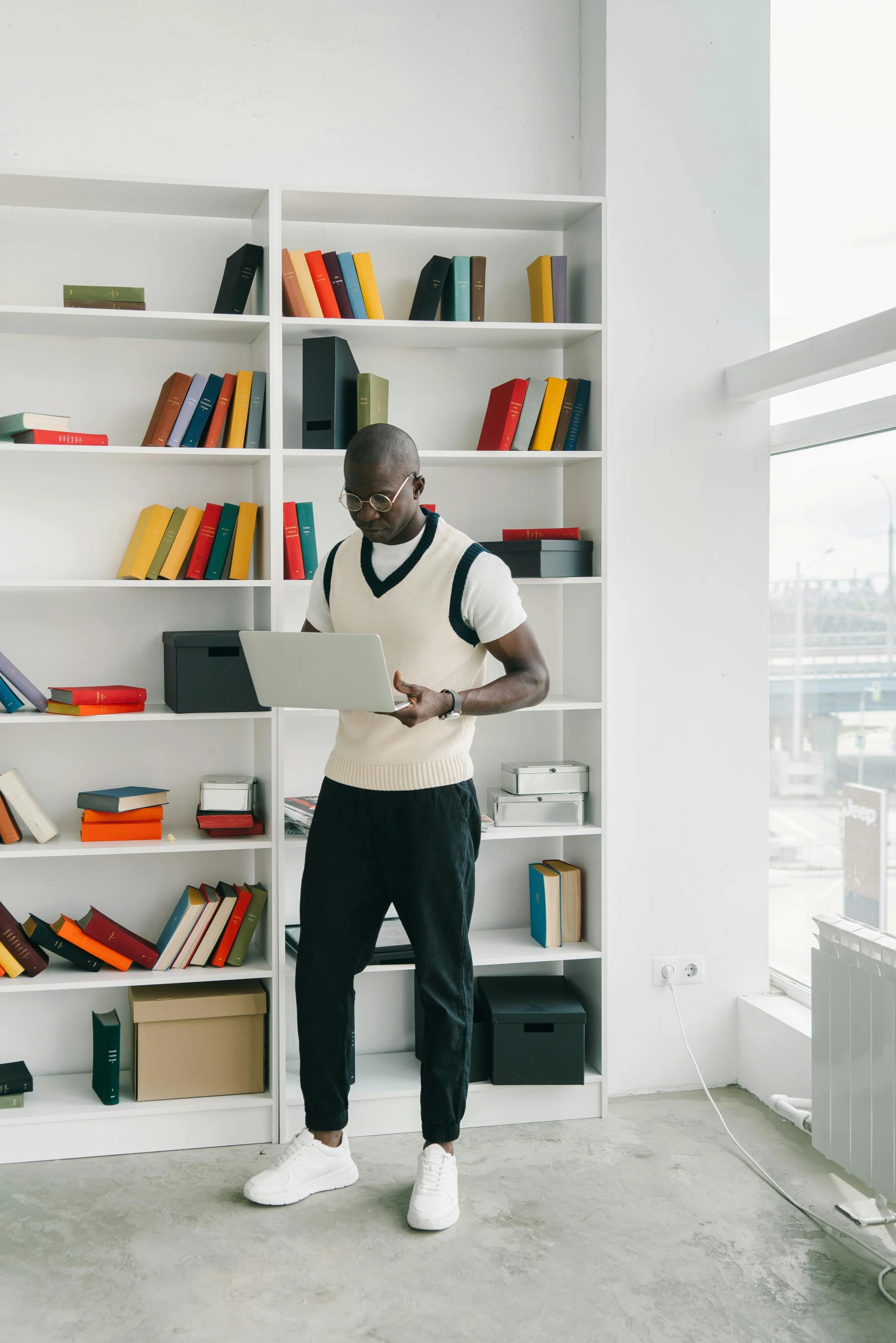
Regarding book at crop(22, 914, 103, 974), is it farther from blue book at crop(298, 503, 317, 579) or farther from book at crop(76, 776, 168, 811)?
blue book at crop(298, 503, 317, 579)

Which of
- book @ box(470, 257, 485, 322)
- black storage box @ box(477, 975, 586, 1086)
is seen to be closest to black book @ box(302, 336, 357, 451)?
book @ box(470, 257, 485, 322)

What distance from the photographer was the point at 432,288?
3061 mm

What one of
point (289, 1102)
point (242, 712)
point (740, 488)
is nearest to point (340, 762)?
point (242, 712)

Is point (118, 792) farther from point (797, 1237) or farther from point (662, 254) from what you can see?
point (662, 254)

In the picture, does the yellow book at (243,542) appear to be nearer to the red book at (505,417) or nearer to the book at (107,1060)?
the red book at (505,417)

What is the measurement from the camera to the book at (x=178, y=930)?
2949 millimetres

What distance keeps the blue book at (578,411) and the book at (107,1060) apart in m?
1.99

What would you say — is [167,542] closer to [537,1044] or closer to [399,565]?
[399,565]

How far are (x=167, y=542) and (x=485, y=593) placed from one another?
0.97 meters

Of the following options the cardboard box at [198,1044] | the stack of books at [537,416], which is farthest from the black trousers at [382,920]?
the stack of books at [537,416]

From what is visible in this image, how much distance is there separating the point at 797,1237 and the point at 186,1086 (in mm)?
1546

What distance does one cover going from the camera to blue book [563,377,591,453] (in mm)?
3139

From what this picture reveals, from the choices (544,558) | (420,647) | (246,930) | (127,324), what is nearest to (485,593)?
(420,647)

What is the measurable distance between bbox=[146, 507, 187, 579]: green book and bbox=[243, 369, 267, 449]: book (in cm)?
26
